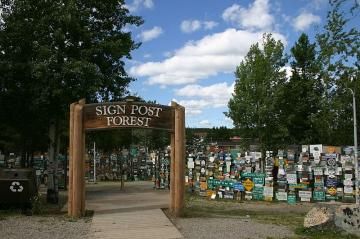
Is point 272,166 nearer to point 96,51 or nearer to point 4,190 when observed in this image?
point 96,51

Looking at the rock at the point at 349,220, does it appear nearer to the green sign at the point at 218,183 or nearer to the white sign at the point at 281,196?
the white sign at the point at 281,196

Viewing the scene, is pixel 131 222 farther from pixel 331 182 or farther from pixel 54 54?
pixel 331 182

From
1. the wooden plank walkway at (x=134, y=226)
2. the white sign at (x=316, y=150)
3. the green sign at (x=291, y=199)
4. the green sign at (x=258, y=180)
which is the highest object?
the white sign at (x=316, y=150)

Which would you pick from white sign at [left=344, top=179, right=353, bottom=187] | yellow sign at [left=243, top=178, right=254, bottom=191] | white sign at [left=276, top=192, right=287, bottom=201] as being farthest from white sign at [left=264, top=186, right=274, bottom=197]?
white sign at [left=344, top=179, right=353, bottom=187]

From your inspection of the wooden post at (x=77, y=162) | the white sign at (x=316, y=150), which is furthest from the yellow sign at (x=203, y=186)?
the wooden post at (x=77, y=162)

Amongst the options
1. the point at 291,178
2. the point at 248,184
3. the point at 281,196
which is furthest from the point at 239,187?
the point at 291,178

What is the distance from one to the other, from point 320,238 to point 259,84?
2467 centimetres

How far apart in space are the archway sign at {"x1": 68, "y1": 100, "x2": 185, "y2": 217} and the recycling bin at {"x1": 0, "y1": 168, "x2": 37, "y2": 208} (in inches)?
52.9

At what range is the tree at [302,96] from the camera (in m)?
40.7

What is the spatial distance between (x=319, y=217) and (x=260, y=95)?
23.4 m

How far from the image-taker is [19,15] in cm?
2069

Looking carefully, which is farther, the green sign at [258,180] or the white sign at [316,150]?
the white sign at [316,150]

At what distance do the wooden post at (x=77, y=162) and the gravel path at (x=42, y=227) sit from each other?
53 cm

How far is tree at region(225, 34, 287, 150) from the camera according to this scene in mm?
36031
